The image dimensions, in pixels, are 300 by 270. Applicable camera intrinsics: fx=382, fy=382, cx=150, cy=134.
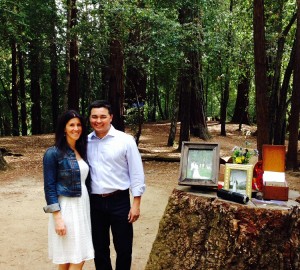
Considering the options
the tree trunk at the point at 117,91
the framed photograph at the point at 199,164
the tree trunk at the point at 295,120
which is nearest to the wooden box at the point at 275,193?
the framed photograph at the point at 199,164

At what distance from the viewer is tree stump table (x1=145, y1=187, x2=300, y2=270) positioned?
3121mm

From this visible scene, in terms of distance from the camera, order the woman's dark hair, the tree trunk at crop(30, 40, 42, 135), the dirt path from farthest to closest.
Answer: the tree trunk at crop(30, 40, 42, 135) → the dirt path → the woman's dark hair

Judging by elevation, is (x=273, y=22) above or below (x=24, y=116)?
above

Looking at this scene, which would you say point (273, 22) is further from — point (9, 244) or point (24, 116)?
point (24, 116)

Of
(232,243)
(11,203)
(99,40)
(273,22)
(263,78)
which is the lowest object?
(11,203)

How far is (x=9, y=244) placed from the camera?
5.19 metres

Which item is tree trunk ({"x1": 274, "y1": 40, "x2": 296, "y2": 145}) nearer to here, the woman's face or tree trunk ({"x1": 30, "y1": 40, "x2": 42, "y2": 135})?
the woman's face

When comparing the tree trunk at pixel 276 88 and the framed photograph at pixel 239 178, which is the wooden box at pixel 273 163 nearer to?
the framed photograph at pixel 239 178

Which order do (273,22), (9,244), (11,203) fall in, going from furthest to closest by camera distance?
(273,22) < (11,203) < (9,244)

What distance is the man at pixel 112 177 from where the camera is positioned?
3.31 metres

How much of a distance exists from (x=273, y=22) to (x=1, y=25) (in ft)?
28.4

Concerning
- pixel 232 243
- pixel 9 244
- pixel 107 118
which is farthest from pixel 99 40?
pixel 232 243

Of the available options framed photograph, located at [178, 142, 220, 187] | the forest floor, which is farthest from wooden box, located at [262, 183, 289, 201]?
the forest floor

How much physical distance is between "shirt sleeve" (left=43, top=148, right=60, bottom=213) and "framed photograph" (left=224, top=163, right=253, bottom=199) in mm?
1478
